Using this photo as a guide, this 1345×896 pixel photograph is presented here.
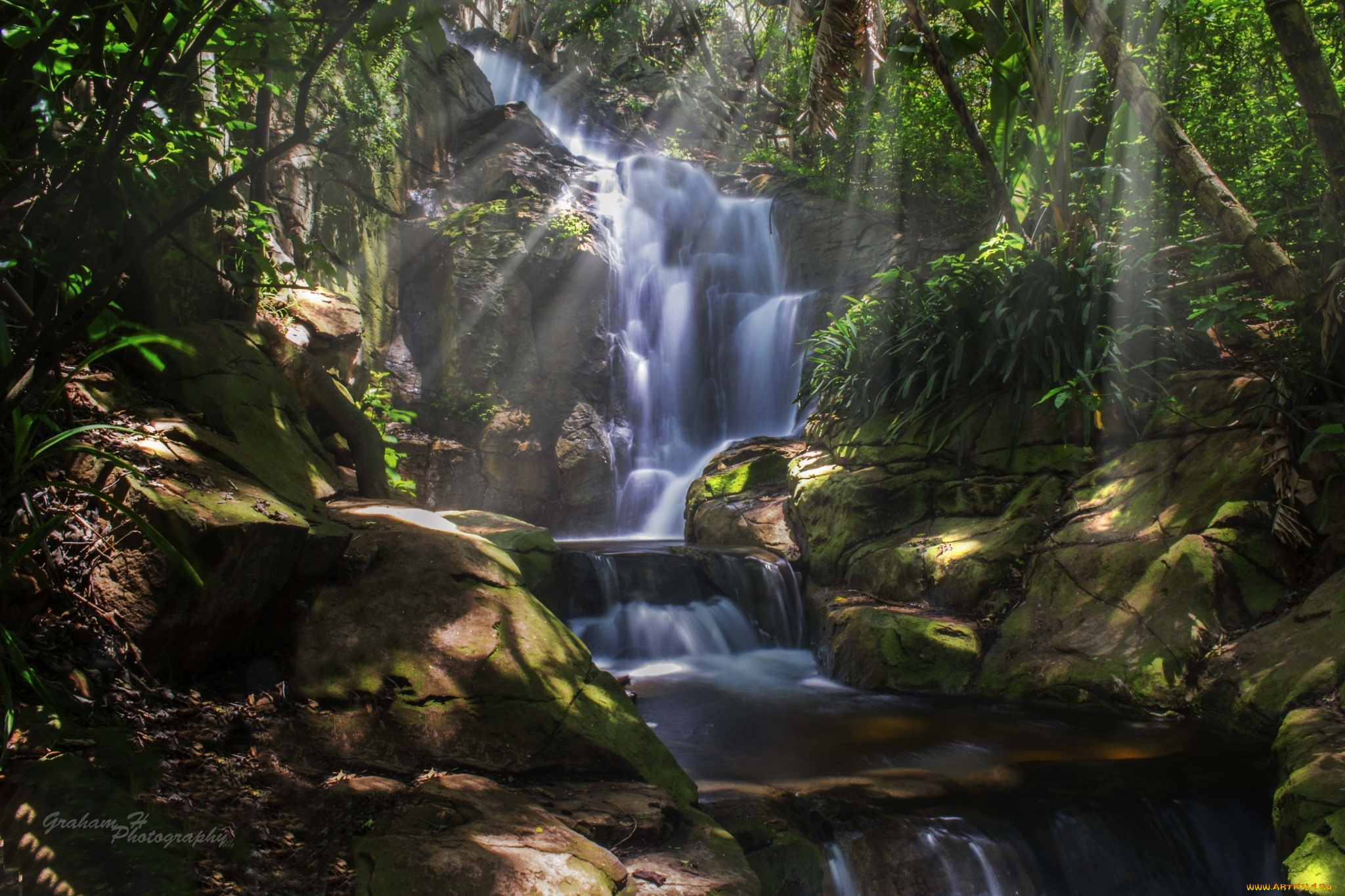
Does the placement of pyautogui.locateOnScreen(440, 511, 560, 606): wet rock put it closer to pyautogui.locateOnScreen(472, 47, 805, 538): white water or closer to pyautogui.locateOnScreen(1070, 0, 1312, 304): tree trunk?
pyautogui.locateOnScreen(472, 47, 805, 538): white water

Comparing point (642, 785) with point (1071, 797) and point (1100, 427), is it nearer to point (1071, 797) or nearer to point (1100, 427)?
point (1071, 797)

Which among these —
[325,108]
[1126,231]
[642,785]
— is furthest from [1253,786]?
[325,108]

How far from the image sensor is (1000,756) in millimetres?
4355

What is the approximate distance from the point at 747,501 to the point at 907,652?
11.4ft

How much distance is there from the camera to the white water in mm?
12172

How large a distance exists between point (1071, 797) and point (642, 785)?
7.27 ft

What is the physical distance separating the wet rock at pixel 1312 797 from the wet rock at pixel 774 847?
191cm

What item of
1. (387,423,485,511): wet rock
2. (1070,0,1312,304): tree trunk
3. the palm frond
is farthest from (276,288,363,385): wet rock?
(1070,0,1312,304): tree trunk

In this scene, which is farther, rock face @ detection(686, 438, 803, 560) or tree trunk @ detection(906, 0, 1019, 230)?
rock face @ detection(686, 438, 803, 560)

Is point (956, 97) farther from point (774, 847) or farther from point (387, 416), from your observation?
point (774, 847)

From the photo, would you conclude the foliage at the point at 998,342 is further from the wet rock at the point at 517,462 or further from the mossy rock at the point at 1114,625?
the wet rock at the point at 517,462

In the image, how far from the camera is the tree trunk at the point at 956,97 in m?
7.59

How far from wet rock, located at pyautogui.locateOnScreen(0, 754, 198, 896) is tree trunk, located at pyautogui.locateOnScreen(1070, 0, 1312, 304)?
23.2ft
